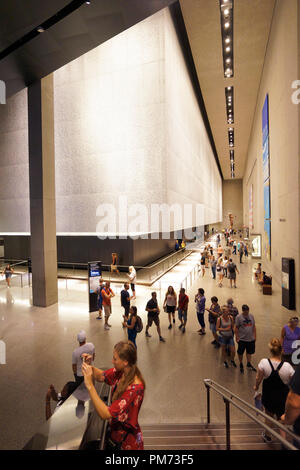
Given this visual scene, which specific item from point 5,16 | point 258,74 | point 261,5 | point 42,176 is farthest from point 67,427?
point 258,74

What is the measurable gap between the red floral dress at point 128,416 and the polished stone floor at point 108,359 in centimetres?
249

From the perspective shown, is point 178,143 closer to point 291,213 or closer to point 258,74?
point 258,74

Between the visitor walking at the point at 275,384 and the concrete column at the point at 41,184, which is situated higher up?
the concrete column at the point at 41,184

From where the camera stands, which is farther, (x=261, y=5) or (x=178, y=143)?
(x=178, y=143)

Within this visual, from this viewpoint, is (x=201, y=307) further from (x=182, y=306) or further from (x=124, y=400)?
(x=124, y=400)

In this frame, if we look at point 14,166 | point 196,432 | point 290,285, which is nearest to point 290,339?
point 196,432

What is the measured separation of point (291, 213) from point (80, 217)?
1347 centimetres

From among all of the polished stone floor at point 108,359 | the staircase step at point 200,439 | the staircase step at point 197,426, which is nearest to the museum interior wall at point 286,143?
the polished stone floor at point 108,359

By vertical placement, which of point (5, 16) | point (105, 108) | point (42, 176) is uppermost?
point (105, 108)

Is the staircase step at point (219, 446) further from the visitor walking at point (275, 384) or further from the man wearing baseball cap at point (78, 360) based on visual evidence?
the man wearing baseball cap at point (78, 360)

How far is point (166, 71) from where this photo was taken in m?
17.1

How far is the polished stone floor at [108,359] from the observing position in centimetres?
462

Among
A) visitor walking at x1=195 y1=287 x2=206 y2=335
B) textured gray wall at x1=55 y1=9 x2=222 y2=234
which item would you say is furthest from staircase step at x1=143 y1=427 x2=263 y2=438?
textured gray wall at x1=55 y1=9 x2=222 y2=234

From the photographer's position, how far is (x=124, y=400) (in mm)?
2131
